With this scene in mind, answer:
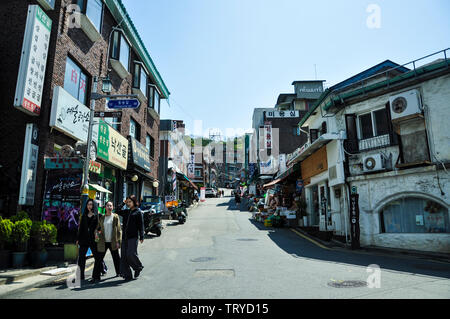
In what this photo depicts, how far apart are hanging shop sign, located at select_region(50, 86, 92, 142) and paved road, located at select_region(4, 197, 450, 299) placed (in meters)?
5.19

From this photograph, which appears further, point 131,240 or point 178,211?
point 178,211

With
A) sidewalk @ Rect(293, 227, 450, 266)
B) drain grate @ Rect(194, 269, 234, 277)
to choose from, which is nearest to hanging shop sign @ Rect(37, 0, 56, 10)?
drain grate @ Rect(194, 269, 234, 277)

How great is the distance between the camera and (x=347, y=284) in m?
6.22

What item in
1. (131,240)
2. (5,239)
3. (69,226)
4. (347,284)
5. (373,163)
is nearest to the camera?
(347,284)

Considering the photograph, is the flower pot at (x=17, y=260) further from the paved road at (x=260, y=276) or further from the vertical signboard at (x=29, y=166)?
the paved road at (x=260, y=276)

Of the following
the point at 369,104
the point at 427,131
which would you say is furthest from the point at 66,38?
the point at 427,131

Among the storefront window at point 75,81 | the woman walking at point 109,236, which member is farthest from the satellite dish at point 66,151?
the woman walking at point 109,236

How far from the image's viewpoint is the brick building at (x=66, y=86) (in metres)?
10.5

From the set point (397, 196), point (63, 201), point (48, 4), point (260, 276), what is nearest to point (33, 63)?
point (48, 4)

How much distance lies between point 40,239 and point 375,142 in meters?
13.4

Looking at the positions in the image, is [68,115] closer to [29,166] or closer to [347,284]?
[29,166]

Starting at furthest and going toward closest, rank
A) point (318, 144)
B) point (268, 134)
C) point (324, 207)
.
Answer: point (268, 134)
point (324, 207)
point (318, 144)

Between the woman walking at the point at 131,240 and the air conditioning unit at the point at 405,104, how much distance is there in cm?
1078

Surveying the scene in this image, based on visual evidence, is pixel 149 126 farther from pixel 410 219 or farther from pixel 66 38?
pixel 410 219
